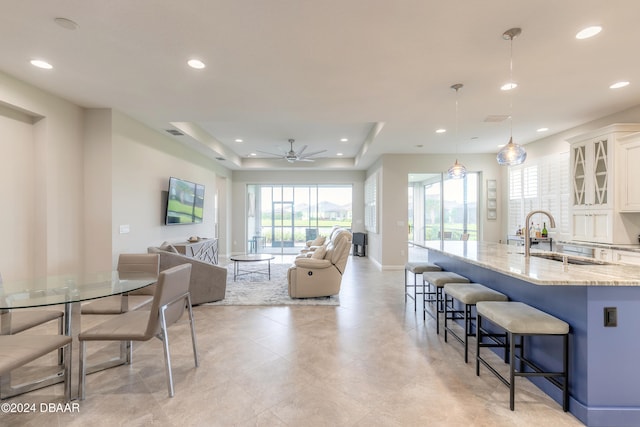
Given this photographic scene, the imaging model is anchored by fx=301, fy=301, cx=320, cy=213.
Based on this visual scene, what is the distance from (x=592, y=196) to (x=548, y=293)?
324 cm

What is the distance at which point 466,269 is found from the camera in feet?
11.9

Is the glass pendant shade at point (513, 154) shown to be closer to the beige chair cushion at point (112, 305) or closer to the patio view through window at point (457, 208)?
the beige chair cushion at point (112, 305)

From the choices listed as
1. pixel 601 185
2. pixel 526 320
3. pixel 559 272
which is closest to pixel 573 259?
pixel 559 272

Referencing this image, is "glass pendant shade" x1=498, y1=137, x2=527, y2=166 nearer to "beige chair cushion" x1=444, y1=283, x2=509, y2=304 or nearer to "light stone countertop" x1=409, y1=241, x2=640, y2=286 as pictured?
"light stone countertop" x1=409, y1=241, x2=640, y2=286

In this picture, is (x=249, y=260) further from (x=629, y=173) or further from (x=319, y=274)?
(x=629, y=173)

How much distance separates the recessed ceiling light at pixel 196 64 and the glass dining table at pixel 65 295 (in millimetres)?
2077

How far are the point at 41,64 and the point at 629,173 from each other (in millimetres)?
6942

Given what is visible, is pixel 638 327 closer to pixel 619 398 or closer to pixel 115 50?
pixel 619 398

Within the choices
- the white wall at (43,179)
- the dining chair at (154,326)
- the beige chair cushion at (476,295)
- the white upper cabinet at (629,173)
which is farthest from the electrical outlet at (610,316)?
the white wall at (43,179)

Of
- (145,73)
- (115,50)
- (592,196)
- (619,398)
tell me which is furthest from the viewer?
(592,196)

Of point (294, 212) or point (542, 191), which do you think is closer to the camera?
point (542, 191)

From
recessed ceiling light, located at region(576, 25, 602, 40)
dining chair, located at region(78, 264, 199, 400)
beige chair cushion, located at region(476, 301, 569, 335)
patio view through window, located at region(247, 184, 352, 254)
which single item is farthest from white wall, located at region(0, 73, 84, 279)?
patio view through window, located at region(247, 184, 352, 254)

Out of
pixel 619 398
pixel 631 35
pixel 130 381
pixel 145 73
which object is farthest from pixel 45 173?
pixel 631 35

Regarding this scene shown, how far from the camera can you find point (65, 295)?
7.18 feet
